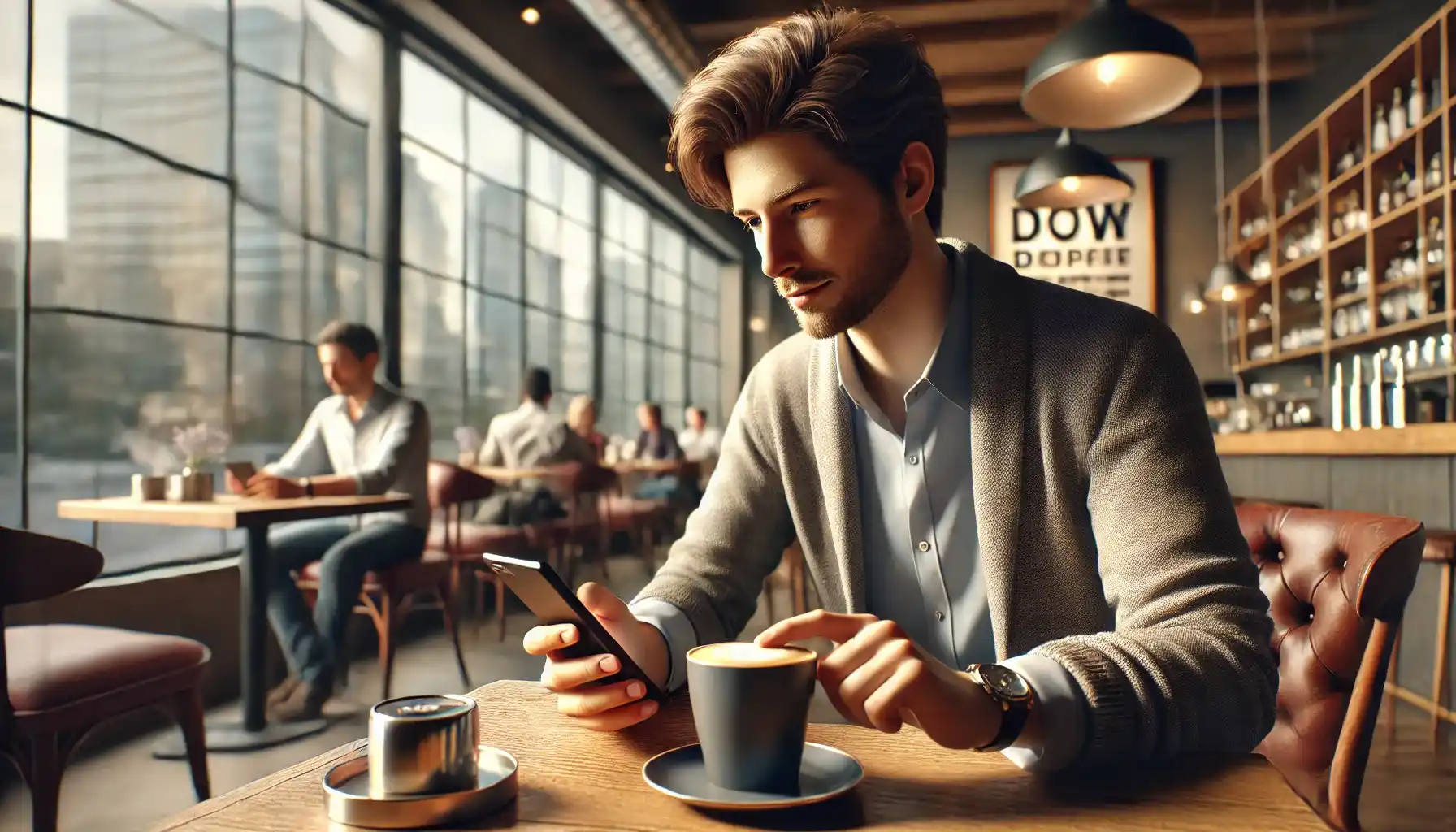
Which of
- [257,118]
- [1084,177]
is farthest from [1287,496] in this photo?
[257,118]

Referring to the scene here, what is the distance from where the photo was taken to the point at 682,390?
1148 cm

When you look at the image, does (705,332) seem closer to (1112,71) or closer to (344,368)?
(344,368)

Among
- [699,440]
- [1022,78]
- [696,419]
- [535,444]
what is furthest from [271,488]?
[696,419]

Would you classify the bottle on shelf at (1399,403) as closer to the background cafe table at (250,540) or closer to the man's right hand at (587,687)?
the background cafe table at (250,540)

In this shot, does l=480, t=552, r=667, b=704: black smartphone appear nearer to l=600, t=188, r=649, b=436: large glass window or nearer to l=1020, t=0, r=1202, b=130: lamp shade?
l=1020, t=0, r=1202, b=130: lamp shade

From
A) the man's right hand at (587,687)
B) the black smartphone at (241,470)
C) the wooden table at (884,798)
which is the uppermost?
the black smartphone at (241,470)

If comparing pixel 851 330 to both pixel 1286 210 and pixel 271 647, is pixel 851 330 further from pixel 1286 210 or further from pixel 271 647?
pixel 1286 210

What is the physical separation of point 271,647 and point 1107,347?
392 centimetres

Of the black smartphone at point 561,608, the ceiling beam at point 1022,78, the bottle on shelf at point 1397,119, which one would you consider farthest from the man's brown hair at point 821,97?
the ceiling beam at point 1022,78

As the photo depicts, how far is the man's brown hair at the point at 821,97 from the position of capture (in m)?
1.10

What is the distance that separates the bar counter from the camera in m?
3.19

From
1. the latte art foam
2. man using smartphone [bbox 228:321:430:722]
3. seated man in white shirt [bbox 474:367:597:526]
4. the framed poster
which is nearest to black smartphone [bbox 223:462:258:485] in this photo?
man using smartphone [bbox 228:321:430:722]

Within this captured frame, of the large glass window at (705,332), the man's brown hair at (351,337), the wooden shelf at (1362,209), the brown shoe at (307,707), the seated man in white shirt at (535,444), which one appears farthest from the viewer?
the large glass window at (705,332)

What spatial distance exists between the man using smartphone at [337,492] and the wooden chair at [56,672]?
1131 millimetres
